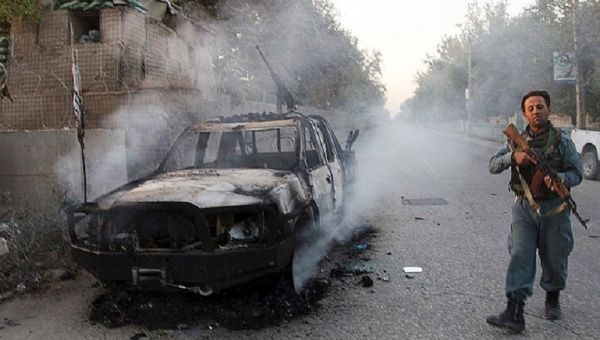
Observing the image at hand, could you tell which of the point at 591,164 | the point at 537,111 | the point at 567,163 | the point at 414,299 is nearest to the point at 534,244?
the point at 567,163

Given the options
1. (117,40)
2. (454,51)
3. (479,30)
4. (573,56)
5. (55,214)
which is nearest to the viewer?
(55,214)

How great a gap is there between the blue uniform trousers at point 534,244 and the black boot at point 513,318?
52 millimetres

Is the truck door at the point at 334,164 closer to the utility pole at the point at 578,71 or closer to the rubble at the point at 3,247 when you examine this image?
the rubble at the point at 3,247

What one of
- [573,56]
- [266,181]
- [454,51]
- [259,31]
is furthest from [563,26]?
[454,51]

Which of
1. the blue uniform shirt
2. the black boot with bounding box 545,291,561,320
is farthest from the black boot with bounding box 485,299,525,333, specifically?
the blue uniform shirt

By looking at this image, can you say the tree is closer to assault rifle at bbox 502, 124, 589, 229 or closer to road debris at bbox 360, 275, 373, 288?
road debris at bbox 360, 275, 373, 288

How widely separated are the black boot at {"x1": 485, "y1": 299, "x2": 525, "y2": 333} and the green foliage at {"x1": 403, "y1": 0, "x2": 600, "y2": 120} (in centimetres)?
1878

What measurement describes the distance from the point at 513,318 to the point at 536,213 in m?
0.72

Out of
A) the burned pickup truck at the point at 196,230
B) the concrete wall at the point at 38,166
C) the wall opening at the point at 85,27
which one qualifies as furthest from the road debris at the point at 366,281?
the wall opening at the point at 85,27

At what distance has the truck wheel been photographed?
12109 mm

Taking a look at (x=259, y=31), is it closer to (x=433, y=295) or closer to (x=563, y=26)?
(x=433, y=295)

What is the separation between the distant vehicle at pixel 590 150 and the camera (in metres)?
12.1

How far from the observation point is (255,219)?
3.87 meters

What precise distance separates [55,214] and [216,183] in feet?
8.58
